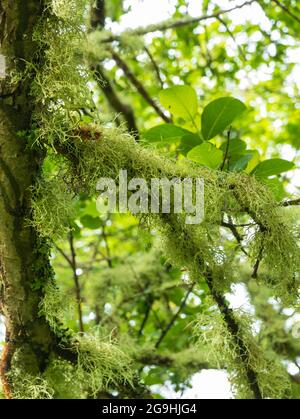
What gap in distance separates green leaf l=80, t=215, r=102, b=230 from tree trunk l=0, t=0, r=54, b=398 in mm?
753

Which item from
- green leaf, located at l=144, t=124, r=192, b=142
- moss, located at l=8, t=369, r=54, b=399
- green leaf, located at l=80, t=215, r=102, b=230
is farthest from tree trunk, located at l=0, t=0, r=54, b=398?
green leaf, located at l=80, t=215, r=102, b=230

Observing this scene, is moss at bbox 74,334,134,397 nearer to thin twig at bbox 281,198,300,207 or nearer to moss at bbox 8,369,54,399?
moss at bbox 8,369,54,399

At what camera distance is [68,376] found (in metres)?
1.13

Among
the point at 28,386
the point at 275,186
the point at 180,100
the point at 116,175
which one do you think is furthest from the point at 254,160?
the point at 28,386

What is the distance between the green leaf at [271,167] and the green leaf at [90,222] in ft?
2.71

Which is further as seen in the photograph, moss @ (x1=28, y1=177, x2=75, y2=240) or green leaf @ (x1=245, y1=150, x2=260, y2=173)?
green leaf @ (x1=245, y1=150, x2=260, y2=173)

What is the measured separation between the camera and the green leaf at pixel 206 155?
3.24 ft

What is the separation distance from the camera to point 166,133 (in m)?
1.12

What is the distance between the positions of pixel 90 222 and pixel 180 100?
0.76m

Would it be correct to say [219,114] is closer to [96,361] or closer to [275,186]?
[275,186]

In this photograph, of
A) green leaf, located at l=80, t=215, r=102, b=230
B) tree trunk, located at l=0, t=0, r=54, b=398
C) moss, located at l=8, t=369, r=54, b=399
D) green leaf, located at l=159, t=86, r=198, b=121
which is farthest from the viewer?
green leaf, located at l=80, t=215, r=102, b=230

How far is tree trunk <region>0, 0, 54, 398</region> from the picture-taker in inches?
36.3

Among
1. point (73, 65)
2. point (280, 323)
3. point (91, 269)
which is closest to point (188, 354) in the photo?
point (280, 323)
